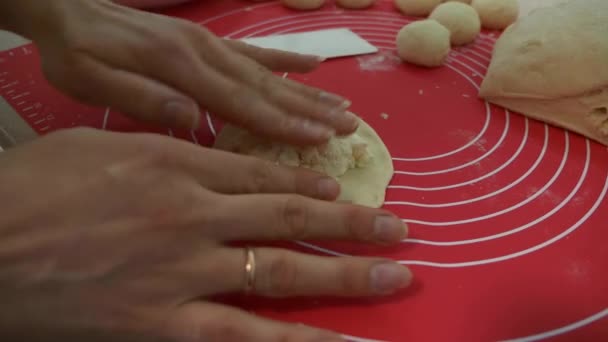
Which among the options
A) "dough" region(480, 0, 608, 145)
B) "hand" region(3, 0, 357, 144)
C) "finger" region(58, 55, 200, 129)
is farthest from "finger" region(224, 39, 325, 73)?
"dough" region(480, 0, 608, 145)

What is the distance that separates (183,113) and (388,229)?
36 cm

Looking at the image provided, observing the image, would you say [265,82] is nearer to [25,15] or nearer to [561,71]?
[25,15]

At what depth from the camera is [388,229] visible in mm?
777

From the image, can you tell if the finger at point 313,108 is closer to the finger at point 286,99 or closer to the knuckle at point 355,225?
the finger at point 286,99

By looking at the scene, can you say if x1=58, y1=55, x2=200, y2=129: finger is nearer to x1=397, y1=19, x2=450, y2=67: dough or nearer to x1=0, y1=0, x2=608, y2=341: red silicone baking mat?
x1=0, y1=0, x2=608, y2=341: red silicone baking mat

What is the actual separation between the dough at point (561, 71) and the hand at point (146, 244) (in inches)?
26.7

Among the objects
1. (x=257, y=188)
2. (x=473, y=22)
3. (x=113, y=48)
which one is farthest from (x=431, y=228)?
(x=473, y=22)

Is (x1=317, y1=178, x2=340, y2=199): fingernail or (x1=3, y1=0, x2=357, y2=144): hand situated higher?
(x1=3, y1=0, x2=357, y2=144): hand

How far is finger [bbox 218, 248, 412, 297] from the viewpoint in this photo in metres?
0.67

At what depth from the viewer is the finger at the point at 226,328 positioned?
0.61 m

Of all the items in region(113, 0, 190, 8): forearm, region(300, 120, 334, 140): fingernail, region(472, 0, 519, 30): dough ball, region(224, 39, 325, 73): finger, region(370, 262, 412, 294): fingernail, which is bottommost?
region(370, 262, 412, 294): fingernail

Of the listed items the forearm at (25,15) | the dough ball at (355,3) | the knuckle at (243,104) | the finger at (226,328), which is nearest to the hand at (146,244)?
the finger at (226,328)

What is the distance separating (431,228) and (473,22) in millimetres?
796

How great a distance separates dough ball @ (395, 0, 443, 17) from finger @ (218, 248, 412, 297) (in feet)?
3.54
